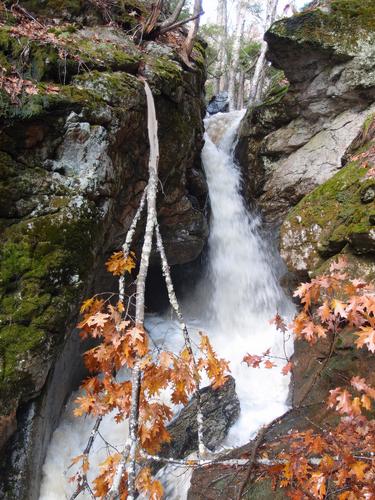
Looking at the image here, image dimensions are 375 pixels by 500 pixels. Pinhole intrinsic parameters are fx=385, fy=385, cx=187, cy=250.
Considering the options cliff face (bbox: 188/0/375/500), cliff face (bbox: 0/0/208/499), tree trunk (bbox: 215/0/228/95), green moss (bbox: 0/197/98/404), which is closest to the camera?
green moss (bbox: 0/197/98/404)

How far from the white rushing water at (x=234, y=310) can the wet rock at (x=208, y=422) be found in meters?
0.21

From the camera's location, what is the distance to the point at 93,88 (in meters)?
5.39

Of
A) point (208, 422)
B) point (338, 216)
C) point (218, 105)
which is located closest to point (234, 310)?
point (208, 422)

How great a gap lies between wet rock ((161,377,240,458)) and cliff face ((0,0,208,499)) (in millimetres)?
1689

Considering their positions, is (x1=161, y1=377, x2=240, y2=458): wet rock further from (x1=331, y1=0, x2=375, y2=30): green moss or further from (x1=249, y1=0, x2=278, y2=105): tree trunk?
(x1=249, y1=0, x2=278, y2=105): tree trunk

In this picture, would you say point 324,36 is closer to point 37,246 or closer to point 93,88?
point 93,88

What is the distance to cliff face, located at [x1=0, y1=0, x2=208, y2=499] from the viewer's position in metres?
4.07

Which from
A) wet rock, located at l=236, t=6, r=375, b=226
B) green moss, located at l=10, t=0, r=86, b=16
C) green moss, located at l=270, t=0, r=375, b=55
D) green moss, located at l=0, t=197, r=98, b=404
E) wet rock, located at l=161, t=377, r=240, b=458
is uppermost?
green moss, located at l=270, t=0, r=375, b=55

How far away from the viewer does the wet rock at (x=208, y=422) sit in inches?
205

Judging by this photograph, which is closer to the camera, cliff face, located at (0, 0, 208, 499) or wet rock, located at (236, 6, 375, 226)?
cliff face, located at (0, 0, 208, 499)

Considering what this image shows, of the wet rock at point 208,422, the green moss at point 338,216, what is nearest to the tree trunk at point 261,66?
the green moss at point 338,216

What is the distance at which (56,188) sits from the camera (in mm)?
4691

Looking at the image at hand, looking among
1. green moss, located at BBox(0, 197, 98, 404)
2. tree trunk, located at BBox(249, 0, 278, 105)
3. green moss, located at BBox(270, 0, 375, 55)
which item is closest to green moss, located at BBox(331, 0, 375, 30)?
green moss, located at BBox(270, 0, 375, 55)

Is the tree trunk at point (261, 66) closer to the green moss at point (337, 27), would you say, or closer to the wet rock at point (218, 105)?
the wet rock at point (218, 105)
